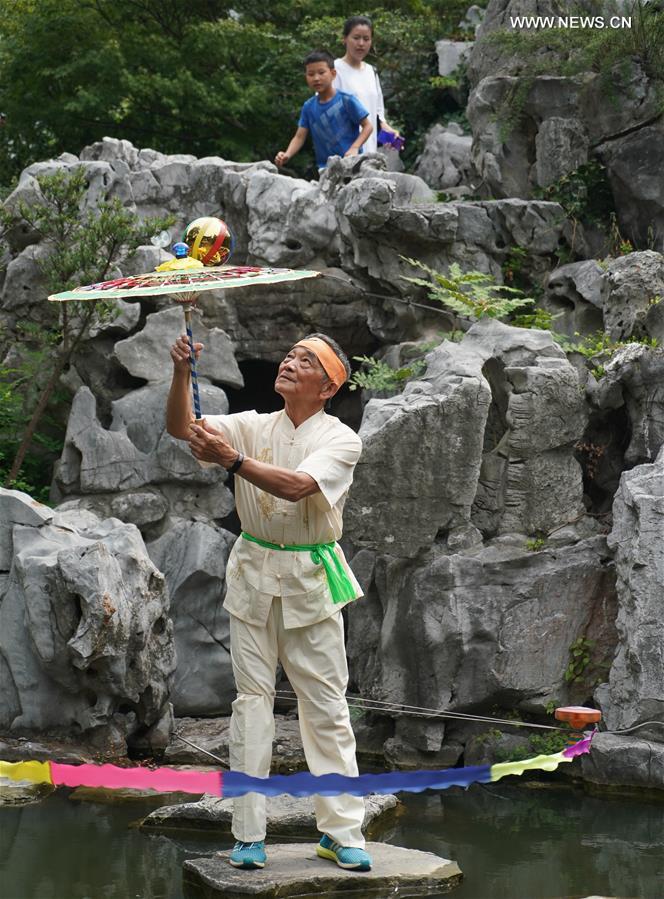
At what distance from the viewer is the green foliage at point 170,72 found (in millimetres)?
16125

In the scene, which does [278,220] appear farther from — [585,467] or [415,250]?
[585,467]

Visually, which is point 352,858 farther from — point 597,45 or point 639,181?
point 597,45

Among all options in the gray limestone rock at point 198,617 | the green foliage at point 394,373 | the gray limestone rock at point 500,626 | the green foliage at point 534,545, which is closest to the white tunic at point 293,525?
the gray limestone rock at point 500,626

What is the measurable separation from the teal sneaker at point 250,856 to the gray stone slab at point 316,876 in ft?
0.14

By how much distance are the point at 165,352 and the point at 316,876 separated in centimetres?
682

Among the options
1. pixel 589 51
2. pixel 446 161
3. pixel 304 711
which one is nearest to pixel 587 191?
pixel 589 51

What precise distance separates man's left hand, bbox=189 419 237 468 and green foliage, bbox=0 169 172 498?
18.9ft

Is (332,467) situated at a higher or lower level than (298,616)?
higher

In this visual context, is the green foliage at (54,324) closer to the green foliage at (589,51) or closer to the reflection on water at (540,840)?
the green foliage at (589,51)

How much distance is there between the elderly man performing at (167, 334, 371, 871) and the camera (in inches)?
234

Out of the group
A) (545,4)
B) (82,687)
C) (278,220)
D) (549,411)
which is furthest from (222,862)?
(545,4)

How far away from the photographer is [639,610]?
8.91 metres

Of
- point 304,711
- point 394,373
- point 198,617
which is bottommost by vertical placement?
point 198,617

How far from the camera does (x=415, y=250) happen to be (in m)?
12.1
